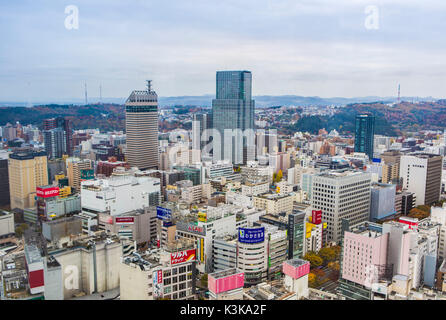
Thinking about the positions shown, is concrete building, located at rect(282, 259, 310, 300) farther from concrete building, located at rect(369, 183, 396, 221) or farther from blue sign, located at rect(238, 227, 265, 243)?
concrete building, located at rect(369, 183, 396, 221)

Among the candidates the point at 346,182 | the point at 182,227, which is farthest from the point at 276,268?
the point at 346,182

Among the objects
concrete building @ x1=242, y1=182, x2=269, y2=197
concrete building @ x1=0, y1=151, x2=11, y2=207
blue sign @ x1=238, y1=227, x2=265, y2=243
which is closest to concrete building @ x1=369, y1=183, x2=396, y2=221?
concrete building @ x1=242, y1=182, x2=269, y2=197

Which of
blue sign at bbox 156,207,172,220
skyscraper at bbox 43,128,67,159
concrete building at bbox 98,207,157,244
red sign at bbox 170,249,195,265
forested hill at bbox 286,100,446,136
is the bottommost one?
concrete building at bbox 98,207,157,244

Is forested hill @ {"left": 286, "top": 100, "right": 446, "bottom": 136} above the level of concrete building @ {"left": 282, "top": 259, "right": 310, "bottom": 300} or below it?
above

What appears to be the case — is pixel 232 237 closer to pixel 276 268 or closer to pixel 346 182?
pixel 276 268

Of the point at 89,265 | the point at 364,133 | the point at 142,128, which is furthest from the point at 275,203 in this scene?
the point at 364,133

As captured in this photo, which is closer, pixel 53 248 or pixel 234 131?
pixel 53 248

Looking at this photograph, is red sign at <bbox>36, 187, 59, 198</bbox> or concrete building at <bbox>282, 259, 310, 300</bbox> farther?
red sign at <bbox>36, 187, 59, 198</bbox>

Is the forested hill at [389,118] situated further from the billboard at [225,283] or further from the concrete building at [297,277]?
the billboard at [225,283]
